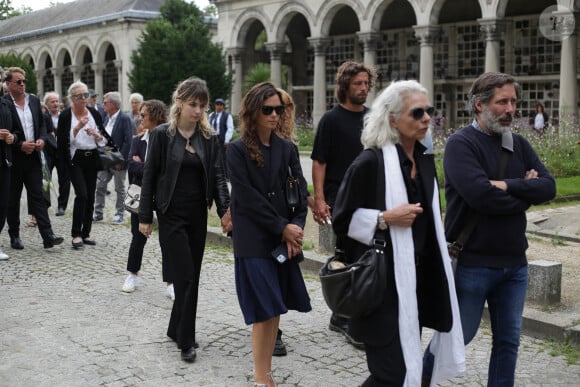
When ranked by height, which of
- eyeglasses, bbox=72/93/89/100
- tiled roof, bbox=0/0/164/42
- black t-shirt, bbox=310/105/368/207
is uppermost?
tiled roof, bbox=0/0/164/42

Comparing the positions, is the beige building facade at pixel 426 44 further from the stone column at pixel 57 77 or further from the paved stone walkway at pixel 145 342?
the paved stone walkway at pixel 145 342

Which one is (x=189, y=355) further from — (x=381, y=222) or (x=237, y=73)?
(x=237, y=73)

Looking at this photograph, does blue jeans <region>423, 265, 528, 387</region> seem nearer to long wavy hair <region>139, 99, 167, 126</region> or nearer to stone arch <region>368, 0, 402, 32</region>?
long wavy hair <region>139, 99, 167, 126</region>

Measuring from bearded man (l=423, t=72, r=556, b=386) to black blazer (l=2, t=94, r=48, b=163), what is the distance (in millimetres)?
6950

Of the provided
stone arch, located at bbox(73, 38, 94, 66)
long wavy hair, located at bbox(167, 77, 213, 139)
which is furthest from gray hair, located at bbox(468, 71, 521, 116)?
stone arch, located at bbox(73, 38, 94, 66)

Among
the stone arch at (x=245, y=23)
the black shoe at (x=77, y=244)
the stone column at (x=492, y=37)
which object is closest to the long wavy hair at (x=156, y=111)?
the black shoe at (x=77, y=244)

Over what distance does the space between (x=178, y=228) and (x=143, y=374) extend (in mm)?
1082

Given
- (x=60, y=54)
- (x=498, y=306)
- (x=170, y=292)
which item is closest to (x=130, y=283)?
(x=170, y=292)

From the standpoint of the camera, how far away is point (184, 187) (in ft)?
19.6

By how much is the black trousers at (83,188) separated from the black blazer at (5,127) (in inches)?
39.0

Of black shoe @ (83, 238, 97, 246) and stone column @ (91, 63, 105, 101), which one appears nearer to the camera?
black shoe @ (83, 238, 97, 246)

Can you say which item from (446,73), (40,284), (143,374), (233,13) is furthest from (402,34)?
(143,374)

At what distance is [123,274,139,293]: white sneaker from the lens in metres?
7.91

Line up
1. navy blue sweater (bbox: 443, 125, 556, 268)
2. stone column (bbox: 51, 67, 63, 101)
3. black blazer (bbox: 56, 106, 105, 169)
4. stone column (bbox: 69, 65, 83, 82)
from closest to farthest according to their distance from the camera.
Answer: navy blue sweater (bbox: 443, 125, 556, 268) < black blazer (bbox: 56, 106, 105, 169) < stone column (bbox: 69, 65, 83, 82) < stone column (bbox: 51, 67, 63, 101)
